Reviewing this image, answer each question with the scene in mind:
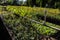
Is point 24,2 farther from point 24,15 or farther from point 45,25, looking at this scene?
point 45,25

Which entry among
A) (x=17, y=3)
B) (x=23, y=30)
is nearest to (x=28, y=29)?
(x=23, y=30)

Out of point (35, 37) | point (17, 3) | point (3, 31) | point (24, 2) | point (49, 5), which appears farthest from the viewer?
point (17, 3)

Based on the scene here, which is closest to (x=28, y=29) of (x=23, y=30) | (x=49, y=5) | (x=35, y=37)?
(x=23, y=30)

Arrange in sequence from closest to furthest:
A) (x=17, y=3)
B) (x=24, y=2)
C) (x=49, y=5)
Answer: (x=49, y=5) < (x=24, y=2) < (x=17, y=3)

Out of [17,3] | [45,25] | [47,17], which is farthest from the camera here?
[17,3]

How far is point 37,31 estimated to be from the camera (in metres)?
12.9

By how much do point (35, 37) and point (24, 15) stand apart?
464 centimetres

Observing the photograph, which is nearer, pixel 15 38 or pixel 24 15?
pixel 15 38

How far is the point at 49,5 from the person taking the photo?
22.5 m

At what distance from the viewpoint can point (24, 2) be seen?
84.1 ft

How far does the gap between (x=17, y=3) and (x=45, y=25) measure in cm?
1458

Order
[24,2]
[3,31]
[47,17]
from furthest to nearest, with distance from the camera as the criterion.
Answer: [24,2] → [47,17] → [3,31]

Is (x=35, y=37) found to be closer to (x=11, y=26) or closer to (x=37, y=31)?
(x=37, y=31)

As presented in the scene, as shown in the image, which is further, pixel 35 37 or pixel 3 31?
pixel 3 31
